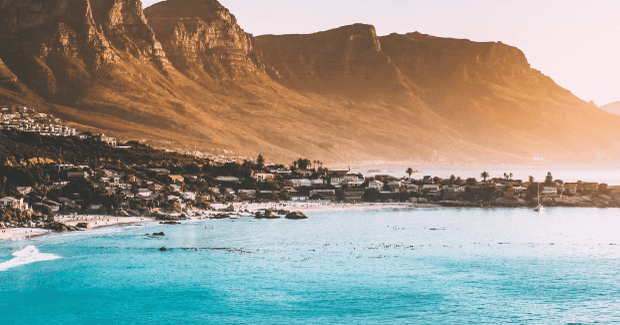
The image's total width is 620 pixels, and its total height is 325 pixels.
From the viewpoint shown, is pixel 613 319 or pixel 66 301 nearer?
pixel 613 319

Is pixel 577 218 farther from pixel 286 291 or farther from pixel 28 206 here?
pixel 28 206

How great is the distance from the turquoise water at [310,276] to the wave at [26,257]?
0.69ft

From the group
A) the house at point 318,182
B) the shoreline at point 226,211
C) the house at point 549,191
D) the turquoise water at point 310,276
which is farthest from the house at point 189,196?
the house at point 549,191

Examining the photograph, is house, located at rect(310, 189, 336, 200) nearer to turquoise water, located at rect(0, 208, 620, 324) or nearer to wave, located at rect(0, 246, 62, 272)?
turquoise water, located at rect(0, 208, 620, 324)

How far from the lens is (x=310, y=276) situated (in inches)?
2884

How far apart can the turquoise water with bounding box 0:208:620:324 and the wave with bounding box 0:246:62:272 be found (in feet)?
0.69

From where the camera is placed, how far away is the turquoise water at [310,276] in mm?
58656

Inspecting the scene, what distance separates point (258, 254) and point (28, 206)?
46.7 metres

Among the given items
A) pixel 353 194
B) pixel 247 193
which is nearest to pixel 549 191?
pixel 353 194

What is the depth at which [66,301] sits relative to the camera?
6216 centimetres

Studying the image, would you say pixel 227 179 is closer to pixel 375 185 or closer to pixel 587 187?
pixel 375 185

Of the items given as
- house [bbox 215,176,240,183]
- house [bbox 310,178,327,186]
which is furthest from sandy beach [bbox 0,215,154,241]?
house [bbox 310,178,327,186]

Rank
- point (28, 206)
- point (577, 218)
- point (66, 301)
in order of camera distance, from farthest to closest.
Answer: point (577, 218)
point (28, 206)
point (66, 301)

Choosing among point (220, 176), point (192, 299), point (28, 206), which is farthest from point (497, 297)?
point (220, 176)
